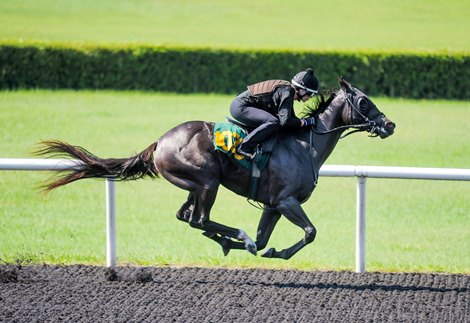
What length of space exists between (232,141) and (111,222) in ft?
5.43

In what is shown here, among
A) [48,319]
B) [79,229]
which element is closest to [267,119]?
[48,319]

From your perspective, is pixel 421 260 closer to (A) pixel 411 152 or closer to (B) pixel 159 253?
(B) pixel 159 253

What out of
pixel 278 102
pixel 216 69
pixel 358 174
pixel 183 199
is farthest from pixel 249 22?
pixel 278 102

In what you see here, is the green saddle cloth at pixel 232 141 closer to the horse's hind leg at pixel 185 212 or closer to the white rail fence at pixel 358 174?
the horse's hind leg at pixel 185 212

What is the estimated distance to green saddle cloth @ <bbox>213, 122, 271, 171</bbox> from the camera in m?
7.39

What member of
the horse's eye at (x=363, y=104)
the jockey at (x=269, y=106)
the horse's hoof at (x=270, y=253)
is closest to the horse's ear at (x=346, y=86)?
the horse's eye at (x=363, y=104)

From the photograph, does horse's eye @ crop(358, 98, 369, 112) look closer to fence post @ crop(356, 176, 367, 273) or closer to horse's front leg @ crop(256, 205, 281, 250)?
fence post @ crop(356, 176, 367, 273)

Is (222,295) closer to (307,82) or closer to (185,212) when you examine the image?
(185,212)

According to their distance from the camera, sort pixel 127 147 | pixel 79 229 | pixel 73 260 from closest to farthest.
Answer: pixel 73 260
pixel 79 229
pixel 127 147

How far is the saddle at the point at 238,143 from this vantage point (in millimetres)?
7398

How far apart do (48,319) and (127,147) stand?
914 centimetres

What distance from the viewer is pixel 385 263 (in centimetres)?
917

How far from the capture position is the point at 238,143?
293 inches

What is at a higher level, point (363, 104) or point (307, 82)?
point (307, 82)
